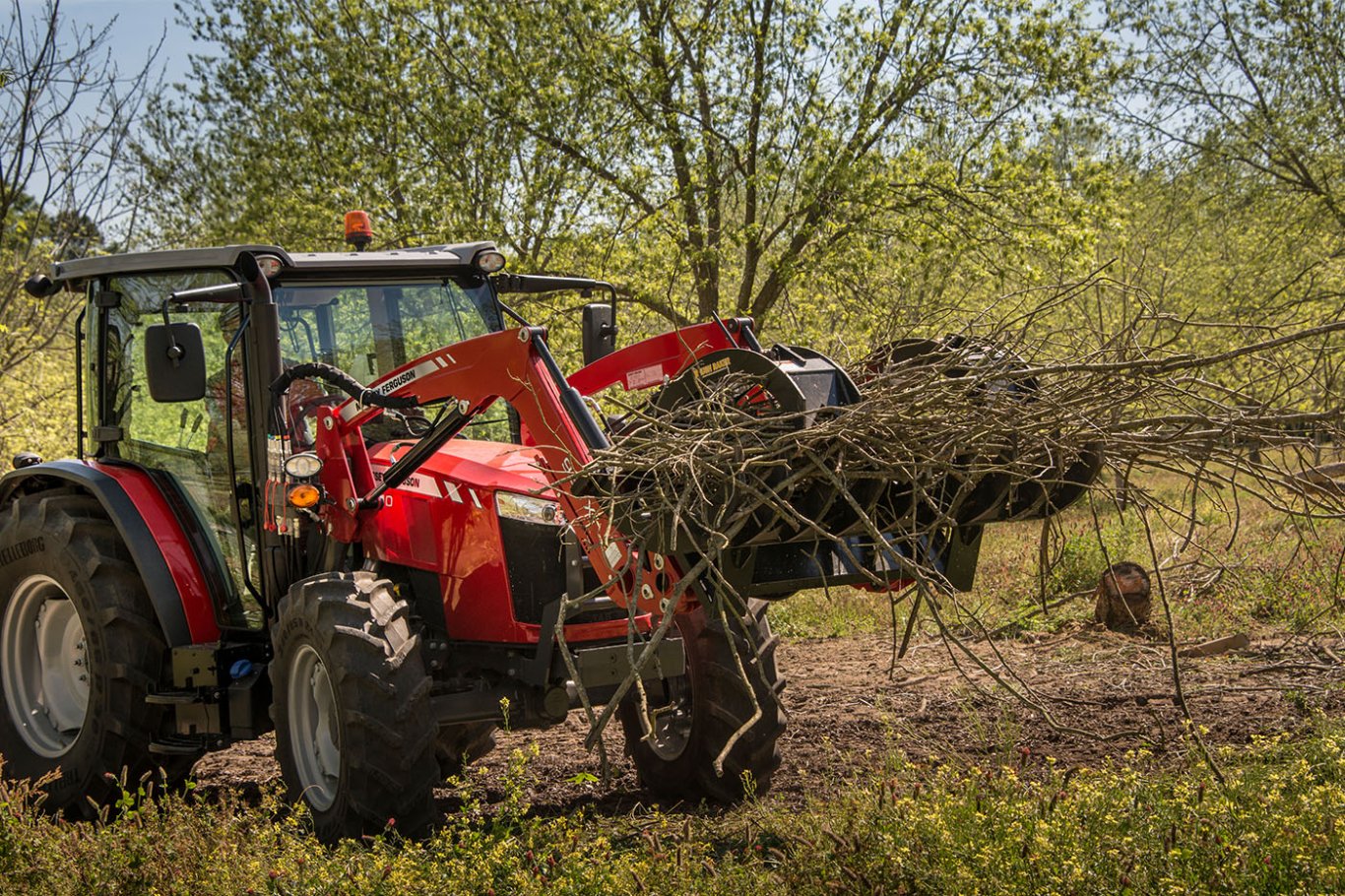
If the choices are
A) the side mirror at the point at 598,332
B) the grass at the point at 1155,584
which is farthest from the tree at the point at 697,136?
the side mirror at the point at 598,332

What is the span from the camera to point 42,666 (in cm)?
598

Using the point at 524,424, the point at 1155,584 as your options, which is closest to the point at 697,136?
the point at 1155,584

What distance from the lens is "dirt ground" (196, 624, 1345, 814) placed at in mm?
5656

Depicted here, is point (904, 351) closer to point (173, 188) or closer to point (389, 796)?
point (389, 796)

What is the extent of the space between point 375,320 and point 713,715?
219 centimetres

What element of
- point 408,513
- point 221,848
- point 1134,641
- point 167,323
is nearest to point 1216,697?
point 1134,641

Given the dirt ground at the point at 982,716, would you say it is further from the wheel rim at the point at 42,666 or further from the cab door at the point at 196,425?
the cab door at the point at 196,425

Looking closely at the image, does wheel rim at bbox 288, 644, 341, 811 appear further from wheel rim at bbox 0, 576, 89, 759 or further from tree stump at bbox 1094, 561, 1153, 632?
tree stump at bbox 1094, 561, 1153, 632

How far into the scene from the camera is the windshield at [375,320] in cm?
533

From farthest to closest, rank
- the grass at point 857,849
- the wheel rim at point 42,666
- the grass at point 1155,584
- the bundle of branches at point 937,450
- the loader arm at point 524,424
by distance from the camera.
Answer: the grass at point 1155,584, the wheel rim at point 42,666, the loader arm at point 524,424, the bundle of branches at point 937,450, the grass at point 857,849

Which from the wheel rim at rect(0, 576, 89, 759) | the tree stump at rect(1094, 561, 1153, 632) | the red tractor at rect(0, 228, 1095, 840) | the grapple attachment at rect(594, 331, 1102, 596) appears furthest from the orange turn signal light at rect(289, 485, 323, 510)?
the tree stump at rect(1094, 561, 1153, 632)

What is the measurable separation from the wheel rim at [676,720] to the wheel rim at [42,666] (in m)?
2.62

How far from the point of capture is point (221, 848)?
13.5 ft

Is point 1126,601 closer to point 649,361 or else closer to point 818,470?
point 649,361
